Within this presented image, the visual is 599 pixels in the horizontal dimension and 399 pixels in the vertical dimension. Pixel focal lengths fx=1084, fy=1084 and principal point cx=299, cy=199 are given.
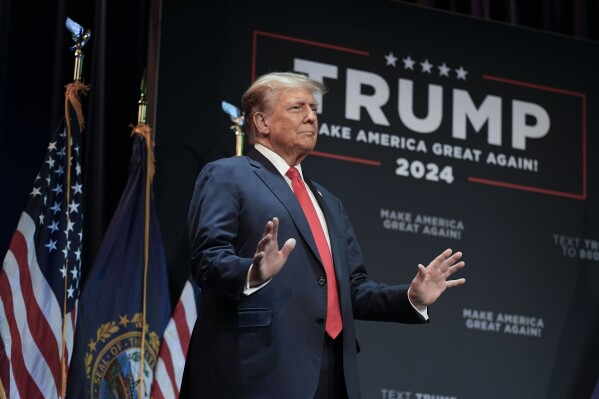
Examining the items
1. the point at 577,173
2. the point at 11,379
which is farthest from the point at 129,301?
the point at 577,173

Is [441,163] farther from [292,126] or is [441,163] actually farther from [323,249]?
[323,249]

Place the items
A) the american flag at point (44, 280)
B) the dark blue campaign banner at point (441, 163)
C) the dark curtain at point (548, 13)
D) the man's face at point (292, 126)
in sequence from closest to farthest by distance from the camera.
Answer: the man's face at point (292, 126), the american flag at point (44, 280), the dark blue campaign banner at point (441, 163), the dark curtain at point (548, 13)

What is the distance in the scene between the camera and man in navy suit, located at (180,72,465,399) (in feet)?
8.35

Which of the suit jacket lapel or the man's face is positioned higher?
the man's face

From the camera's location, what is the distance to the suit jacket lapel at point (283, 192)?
272 centimetres

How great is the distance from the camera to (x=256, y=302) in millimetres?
2588

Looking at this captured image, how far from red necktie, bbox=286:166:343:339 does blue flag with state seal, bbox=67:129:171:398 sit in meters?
1.51

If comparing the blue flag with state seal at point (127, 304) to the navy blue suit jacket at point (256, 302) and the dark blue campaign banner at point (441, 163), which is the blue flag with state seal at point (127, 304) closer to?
the dark blue campaign banner at point (441, 163)

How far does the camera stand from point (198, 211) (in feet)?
8.94

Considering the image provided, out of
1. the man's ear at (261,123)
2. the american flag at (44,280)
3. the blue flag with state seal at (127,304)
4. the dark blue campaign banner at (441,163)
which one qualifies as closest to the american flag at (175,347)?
the blue flag with state seal at (127,304)

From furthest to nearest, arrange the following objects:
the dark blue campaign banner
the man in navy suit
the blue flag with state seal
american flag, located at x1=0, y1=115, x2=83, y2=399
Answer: the dark blue campaign banner → the blue flag with state seal → american flag, located at x1=0, y1=115, x2=83, y2=399 → the man in navy suit

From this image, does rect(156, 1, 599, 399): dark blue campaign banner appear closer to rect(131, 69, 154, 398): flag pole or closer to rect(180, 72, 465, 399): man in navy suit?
rect(131, 69, 154, 398): flag pole

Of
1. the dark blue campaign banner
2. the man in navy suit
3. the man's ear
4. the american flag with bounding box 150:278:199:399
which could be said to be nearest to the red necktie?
the man in navy suit

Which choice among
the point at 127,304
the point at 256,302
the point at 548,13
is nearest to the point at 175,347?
the point at 127,304
